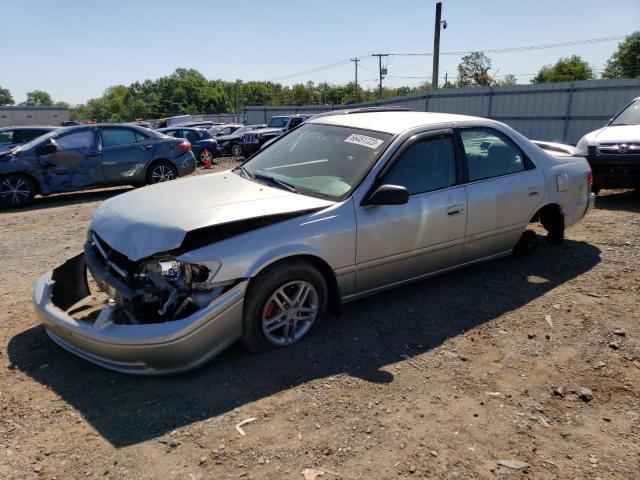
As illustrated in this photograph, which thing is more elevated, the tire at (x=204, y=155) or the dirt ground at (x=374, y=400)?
the tire at (x=204, y=155)

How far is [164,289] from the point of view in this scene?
313cm

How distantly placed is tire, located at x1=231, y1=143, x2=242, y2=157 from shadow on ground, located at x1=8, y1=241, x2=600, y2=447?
57.6ft

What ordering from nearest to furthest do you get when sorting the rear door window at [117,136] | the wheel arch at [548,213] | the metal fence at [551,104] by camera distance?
the wheel arch at [548,213]
the rear door window at [117,136]
the metal fence at [551,104]

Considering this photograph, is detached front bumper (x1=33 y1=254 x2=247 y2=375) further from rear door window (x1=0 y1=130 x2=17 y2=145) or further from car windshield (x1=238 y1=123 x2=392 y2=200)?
rear door window (x1=0 y1=130 x2=17 y2=145)

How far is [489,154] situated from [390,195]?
1.62 metres

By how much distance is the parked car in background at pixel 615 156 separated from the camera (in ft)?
25.7

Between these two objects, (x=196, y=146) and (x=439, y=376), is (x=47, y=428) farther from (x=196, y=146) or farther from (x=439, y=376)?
(x=196, y=146)

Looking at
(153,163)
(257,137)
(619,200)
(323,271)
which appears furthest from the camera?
(257,137)

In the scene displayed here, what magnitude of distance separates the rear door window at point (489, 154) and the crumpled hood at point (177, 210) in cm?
163

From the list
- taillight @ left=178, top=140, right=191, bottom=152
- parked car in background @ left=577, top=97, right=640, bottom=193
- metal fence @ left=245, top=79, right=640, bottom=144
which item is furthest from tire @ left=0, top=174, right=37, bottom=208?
metal fence @ left=245, top=79, right=640, bottom=144

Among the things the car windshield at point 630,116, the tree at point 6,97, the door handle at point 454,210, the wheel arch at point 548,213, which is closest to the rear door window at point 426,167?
the door handle at point 454,210

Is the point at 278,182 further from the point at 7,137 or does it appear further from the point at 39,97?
the point at 39,97

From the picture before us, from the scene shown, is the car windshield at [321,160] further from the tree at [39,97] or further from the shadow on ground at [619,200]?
the tree at [39,97]

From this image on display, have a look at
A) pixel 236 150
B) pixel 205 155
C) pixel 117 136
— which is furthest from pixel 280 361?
pixel 236 150
